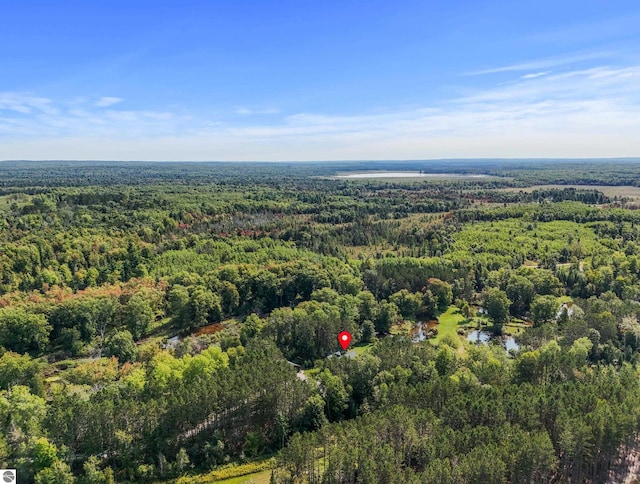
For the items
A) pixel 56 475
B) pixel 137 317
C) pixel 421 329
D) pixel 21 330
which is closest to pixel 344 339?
pixel 421 329

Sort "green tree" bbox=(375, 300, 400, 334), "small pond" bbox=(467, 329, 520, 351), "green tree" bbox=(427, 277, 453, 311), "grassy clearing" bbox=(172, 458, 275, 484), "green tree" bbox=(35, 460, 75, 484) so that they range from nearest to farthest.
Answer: "green tree" bbox=(35, 460, 75, 484) < "grassy clearing" bbox=(172, 458, 275, 484) < "small pond" bbox=(467, 329, 520, 351) < "green tree" bbox=(375, 300, 400, 334) < "green tree" bbox=(427, 277, 453, 311)

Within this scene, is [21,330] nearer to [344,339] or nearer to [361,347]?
[344,339]

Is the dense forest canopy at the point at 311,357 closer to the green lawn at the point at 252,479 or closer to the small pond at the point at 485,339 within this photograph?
the green lawn at the point at 252,479

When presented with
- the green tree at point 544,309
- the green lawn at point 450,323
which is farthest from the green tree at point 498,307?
the green lawn at point 450,323

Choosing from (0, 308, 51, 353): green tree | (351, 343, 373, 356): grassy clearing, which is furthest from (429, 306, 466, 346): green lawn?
(0, 308, 51, 353): green tree

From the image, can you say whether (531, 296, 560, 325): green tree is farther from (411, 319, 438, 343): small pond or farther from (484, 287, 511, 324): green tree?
(411, 319, 438, 343): small pond

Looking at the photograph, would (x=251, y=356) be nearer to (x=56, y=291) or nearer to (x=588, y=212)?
(x=56, y=291)

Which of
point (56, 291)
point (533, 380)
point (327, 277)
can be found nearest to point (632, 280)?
point (533, 380)
